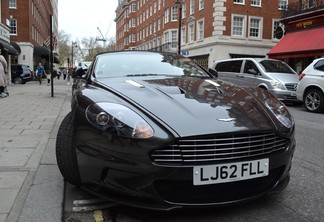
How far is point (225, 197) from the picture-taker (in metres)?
2.56

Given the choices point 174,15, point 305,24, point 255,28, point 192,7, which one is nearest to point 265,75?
point 305,24

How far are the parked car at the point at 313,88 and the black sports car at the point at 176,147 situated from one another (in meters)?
7.92

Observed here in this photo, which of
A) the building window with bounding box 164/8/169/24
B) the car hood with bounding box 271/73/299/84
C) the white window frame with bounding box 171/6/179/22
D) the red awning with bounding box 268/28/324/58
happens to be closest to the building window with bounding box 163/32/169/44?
the building window with bounding box 164/8/169/24

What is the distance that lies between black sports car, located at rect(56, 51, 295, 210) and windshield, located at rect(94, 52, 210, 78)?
3.21 ft

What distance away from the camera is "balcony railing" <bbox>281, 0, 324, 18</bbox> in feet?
61.7

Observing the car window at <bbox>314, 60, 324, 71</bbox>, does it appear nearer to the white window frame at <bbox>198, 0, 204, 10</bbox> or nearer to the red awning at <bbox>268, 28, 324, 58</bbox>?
the red awning at <bbox>268, 28, 324, 58</bbox>

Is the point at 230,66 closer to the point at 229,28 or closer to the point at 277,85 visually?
the point at 277,85

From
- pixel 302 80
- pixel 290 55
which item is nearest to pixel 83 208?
pixel 302 80

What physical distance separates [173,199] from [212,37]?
30.2 meters

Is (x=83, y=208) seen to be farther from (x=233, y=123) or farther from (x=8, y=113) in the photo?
(x=8, y=113)

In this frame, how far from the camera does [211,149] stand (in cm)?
246

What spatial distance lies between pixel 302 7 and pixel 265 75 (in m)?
10.4

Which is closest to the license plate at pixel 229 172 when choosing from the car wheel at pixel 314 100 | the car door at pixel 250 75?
the car wheel at pixel 314 100

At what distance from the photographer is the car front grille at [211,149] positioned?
7.91 feet
